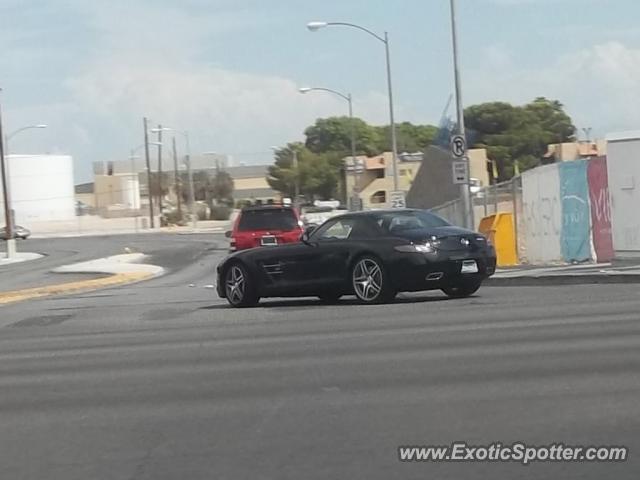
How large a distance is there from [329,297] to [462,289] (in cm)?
207

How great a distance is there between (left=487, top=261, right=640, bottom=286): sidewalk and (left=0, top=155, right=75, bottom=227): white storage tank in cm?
11382

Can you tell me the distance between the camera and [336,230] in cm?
1875

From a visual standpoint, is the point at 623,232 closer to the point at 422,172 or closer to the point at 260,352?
the point at 260,352

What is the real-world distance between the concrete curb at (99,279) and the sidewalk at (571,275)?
33.3 ft

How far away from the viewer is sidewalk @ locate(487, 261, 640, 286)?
68.1 ft

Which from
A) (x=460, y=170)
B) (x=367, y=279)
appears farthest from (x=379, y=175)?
(x=367, y=279)

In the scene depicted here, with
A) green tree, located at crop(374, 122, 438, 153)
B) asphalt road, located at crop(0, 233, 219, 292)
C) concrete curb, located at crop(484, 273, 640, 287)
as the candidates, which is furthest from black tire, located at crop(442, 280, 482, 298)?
green tree, located at crop(374, 122, 438, 153)

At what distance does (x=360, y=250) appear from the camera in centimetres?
1811

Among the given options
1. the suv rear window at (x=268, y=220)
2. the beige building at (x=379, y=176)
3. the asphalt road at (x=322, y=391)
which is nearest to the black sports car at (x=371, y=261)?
the asphalt road at (x=322, y=391)

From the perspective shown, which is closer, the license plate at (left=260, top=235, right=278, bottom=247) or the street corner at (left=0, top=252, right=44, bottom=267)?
the license plate at (left=260, top=235, right=278, bottom=247)

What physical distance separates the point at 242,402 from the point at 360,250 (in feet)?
27.4

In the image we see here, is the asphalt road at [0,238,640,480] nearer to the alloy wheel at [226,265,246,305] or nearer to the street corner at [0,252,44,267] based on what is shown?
the alloy wheel at [226,265,246,305]

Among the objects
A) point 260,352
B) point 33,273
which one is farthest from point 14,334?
point 33,273

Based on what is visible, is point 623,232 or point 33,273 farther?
point 33,273
